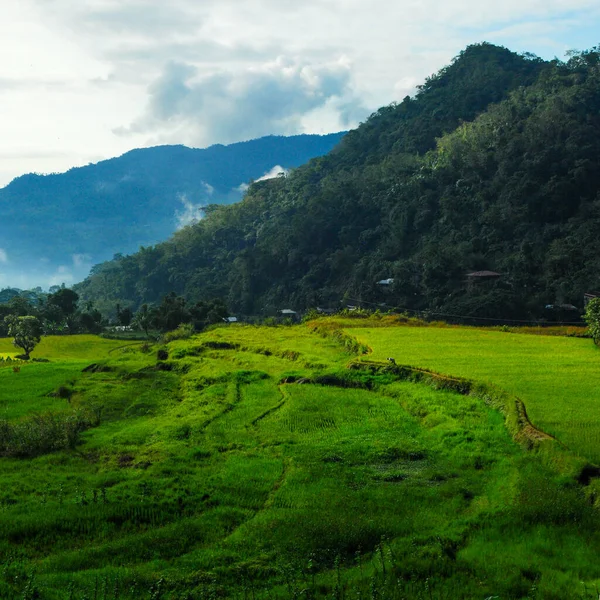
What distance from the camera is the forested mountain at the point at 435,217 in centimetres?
6456

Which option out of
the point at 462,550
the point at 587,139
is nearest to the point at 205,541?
the point at 462,550

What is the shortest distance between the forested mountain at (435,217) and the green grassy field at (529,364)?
2231 centimetres

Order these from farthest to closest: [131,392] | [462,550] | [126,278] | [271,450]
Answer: [126,278]
[131,392]
[271,450]
[462,550]

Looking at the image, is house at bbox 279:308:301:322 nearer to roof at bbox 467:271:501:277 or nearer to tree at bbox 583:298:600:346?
roof at bbox 467:271:501:277

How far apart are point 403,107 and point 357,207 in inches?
1524

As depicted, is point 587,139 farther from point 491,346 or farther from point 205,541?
point 205,541

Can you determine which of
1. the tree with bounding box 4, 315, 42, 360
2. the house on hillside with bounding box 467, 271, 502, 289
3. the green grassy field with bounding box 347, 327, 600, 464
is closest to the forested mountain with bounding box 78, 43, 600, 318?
the house on hillside with bounding box 467, 271, 502, 289

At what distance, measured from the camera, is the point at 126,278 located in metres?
114

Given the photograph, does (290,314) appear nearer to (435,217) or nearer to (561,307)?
(435,217)

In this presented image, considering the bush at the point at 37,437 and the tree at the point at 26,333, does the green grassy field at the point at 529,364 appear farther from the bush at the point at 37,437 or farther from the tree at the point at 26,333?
the tree at the point at 26,333

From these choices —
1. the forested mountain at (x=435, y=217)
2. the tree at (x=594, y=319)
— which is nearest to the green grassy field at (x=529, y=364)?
the tree at (x=594, y=319)

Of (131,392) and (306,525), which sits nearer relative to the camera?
(306,525)

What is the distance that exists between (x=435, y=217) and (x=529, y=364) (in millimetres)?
58087

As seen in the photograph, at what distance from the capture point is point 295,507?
501 inches
